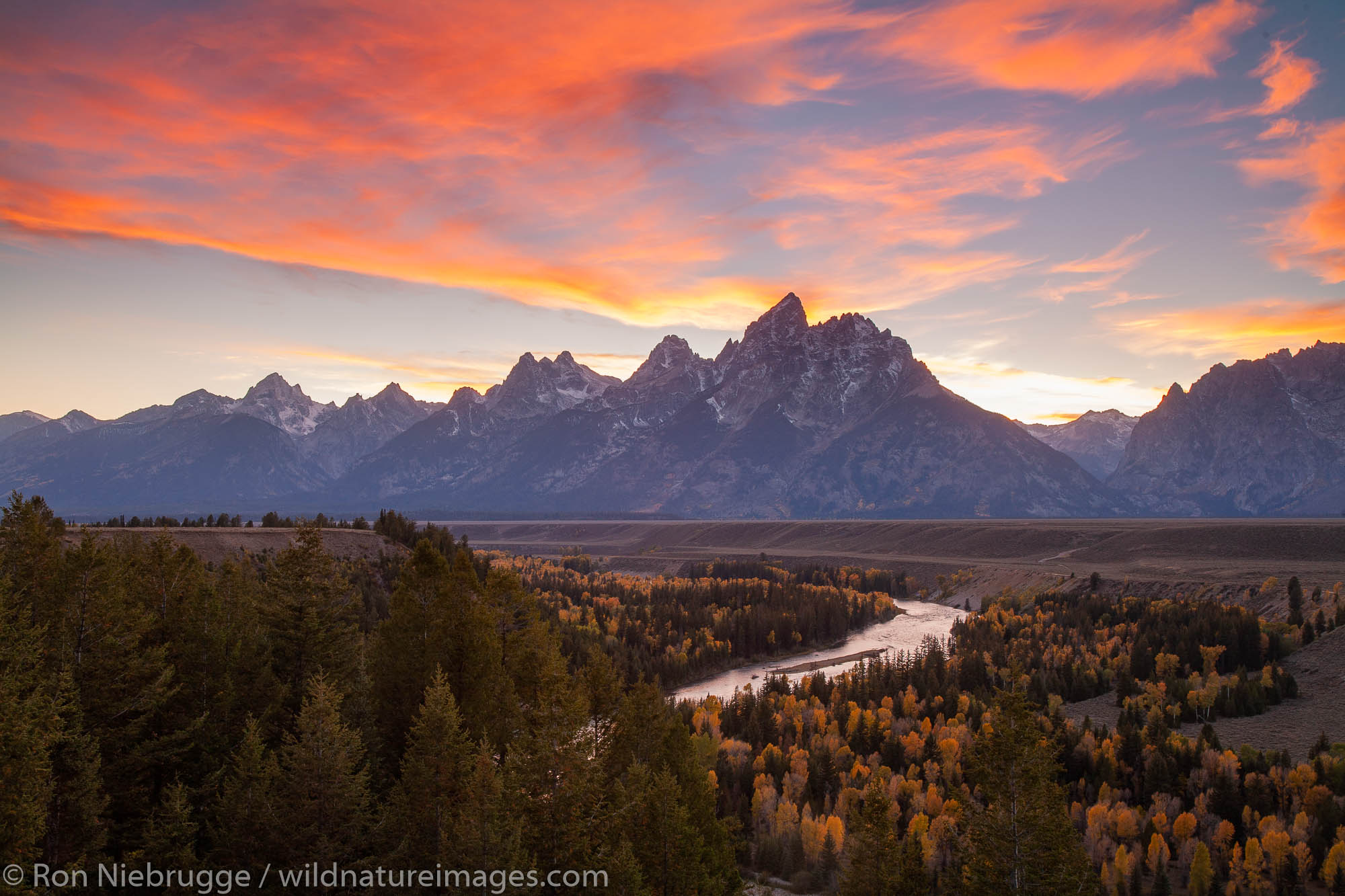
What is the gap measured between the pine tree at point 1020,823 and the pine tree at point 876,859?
147 inches

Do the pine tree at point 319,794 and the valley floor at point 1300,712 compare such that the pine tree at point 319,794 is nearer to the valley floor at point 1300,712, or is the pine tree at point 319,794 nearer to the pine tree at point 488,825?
the pine tree at point 488,825

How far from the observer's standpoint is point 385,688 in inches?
1610

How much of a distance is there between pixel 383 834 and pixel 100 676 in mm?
12622

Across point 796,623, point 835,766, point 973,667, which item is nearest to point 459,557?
point 835,766

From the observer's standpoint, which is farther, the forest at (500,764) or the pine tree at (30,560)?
the pine tree at (30,560)

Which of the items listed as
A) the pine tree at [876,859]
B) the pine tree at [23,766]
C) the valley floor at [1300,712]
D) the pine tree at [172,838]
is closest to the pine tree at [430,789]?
the pine tree at [172,838]

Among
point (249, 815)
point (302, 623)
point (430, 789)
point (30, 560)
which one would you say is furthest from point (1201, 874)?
point (30, 560)

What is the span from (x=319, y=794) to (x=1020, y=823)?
25631 millimetres

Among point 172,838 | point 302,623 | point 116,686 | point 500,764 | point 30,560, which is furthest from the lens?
point 500,764

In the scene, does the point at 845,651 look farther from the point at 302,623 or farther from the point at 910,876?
the point at 302,623

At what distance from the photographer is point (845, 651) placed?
126 m

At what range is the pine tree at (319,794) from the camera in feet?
89.1

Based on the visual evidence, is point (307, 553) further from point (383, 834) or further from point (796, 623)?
point (796, 623)

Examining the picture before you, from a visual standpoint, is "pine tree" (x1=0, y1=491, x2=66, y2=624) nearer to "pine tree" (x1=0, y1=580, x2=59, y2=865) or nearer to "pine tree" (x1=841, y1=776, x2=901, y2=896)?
"pine tree" (x1=0, y1=580, x2=59, y2=865)
